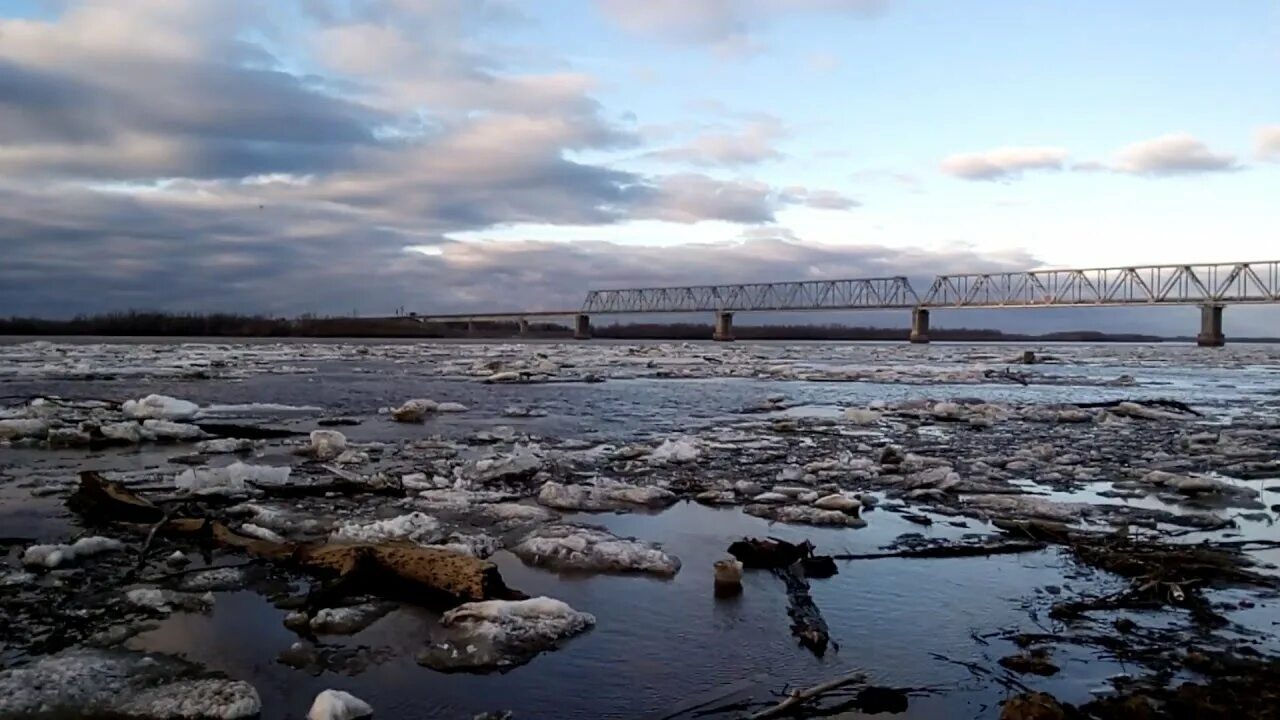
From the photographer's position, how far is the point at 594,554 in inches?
214

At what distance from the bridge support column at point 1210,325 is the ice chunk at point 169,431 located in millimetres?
104423

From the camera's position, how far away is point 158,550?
5.39 meters

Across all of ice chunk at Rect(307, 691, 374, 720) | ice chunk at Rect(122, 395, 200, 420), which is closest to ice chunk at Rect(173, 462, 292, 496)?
ice chunk at Rect(307, 691, 374, 720)

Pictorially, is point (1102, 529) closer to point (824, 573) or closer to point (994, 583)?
point (994, 583)

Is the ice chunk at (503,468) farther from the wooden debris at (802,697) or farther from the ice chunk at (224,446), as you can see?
the wooden debris at (802,697)

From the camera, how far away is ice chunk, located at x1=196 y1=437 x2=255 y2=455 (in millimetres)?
9664

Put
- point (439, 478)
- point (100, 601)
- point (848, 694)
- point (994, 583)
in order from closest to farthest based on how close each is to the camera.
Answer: point (848, 694) → point (100, 601) → point (994, 583) → point (439, 478)

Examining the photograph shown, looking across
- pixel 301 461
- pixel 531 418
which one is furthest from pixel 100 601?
pixel 531 418

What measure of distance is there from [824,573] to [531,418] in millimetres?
9520

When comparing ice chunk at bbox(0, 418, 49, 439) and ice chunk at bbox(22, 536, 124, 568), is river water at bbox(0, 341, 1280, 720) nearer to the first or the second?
ice chunk at bbox(22, 536, 124, 568)

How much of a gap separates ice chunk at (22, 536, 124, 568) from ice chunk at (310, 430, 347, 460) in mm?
3983

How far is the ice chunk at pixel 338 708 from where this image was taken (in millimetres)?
3055

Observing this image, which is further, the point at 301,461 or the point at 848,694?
the point at 301,461

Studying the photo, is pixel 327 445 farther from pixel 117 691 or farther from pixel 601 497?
pixel 117 691
